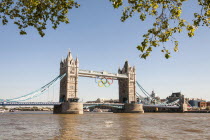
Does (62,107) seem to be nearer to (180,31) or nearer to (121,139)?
(121,139)

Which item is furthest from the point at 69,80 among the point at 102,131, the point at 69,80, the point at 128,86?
the point at 102,131

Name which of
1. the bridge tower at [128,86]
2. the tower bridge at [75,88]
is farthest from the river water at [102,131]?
the bridge tower at [128,86]

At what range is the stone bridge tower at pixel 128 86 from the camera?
283 ft

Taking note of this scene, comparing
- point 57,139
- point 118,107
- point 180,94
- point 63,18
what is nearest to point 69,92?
point 118,107

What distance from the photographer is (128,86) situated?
8631 cm

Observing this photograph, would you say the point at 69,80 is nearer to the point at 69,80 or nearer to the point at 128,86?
the point at 69,80

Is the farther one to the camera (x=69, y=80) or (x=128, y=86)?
(x=128, y=86)

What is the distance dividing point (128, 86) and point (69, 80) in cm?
2532

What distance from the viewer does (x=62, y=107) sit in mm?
61469

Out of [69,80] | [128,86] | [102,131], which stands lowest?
[102,131]

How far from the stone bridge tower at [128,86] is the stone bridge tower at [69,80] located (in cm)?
2299

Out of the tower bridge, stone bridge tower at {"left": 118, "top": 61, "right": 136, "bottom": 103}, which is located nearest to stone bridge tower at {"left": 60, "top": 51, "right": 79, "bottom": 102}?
the tower bridge

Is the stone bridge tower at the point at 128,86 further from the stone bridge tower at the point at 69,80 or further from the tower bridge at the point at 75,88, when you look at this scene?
the stone bridge tower at the point at 69,80

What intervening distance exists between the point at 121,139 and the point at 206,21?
9.24m
